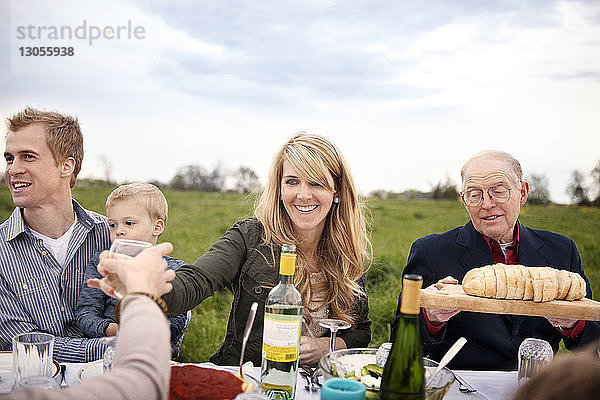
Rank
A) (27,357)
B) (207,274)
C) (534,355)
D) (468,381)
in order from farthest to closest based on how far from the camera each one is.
Result: 1. (207,274)
2. (468,381)
3. (534,355)
4. (27,357)

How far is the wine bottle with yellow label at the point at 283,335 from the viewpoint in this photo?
1.56 metres

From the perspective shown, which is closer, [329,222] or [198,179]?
[329,222]

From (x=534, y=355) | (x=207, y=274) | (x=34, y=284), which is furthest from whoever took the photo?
(x=34, y=284)

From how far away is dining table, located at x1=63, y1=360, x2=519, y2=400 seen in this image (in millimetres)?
1741

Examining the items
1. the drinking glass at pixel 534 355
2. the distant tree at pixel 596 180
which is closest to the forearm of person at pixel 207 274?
the drinking glass at pixel 534 355

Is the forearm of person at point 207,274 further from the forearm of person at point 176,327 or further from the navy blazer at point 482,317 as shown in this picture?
the navy blazer at point 482,317

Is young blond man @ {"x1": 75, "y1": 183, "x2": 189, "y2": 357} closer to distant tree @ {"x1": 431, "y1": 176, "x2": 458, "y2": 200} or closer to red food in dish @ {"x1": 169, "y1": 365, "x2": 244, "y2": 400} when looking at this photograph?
red food in dish @ {"x1": 169, "y1": 365, "x2": 244, "y2": 400}

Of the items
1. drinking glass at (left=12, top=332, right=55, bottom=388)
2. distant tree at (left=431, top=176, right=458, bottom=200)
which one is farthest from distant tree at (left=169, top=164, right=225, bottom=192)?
drinking glass at (left=12, top=332, right=55, bottom=388)

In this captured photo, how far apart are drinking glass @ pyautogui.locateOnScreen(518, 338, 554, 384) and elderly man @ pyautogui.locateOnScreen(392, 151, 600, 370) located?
2.09 feet

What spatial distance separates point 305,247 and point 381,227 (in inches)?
168

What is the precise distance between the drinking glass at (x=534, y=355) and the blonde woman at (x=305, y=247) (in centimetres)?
89

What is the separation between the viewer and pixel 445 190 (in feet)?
20.9

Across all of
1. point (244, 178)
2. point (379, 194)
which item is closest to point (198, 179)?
point (244, 178)

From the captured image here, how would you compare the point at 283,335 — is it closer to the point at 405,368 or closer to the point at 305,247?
the point at 405,368
